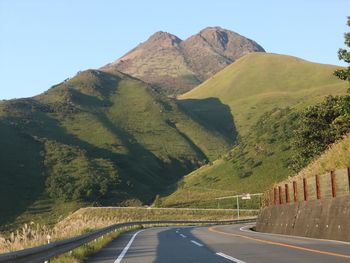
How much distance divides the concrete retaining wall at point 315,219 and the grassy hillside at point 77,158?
80149 mm

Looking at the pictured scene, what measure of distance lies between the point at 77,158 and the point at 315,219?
124 m

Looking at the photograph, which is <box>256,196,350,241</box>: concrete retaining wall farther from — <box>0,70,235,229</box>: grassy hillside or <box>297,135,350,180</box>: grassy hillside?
<box>0,70,235,229</box>: grassy hillside

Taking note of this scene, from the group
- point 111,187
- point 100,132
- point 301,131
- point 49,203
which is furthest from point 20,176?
point 301,131

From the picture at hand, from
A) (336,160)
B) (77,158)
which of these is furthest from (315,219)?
(77,158)

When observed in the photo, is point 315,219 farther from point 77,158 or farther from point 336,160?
point 77,158

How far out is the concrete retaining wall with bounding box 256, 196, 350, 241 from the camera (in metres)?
19.8

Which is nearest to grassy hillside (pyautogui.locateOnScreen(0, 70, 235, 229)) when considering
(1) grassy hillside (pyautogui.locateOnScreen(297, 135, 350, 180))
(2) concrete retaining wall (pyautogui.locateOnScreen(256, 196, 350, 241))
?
(2) concrete retaining wall (pyautogui.locateOnScreen(256, 196, 350, 241))

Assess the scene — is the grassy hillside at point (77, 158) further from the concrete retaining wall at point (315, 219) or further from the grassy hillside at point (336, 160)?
the grassy hillside at point (336, 160)

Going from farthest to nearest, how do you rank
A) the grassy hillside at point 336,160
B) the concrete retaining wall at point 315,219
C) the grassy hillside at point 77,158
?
1. the grassy hillside at point 77,158
2. the grassy hillside at point 336,160
3. the concrete retaining wall at point 315,219

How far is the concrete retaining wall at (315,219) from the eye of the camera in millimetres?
19844

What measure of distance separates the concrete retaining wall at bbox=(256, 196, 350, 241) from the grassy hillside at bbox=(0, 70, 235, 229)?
8015cm

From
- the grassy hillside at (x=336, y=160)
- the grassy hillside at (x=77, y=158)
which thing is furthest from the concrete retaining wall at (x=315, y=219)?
the grassy hillside at (x=77, y=158)

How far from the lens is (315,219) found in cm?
2314

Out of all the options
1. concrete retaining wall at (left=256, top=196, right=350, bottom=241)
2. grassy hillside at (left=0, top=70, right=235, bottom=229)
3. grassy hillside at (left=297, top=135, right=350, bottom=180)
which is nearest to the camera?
concrete retaining wall at (left=256, top=196, right=350, bottom=241)
